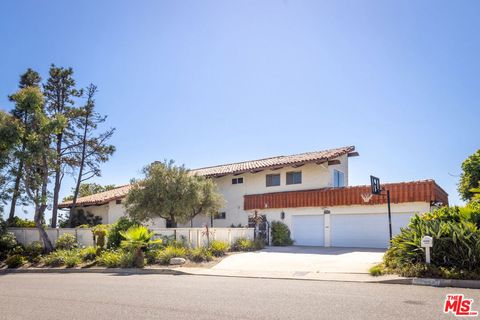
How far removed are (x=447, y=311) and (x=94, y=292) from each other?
880 centimetres

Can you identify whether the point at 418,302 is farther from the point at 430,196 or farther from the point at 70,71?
the point at 70,71

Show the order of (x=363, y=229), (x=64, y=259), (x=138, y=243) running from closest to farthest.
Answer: (x=138, y=243) → (x=64, y=259) → (x=363, y=229)

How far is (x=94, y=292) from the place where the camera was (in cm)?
1159

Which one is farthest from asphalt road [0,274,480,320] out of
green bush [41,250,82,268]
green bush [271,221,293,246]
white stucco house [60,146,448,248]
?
green bush [271,221,293,246]

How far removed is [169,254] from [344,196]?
12.1 metres

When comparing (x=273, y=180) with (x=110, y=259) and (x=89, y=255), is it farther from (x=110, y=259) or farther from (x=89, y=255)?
(x=110, y=259)

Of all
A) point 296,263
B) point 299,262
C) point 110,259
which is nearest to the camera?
point 296,263

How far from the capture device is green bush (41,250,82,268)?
19.9m

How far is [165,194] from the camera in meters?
24.0

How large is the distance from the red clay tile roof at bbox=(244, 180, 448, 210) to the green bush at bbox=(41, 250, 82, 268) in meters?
12.8

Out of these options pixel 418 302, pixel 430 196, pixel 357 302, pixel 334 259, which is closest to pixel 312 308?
pixel 357 302

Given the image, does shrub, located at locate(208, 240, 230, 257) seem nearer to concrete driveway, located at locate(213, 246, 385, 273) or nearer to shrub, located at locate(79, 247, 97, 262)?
concrete driveway, located at locate(213, 246, 385, 273)

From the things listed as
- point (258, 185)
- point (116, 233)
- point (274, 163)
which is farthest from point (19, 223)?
point (274, 163)

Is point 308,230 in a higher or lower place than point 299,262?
higher
